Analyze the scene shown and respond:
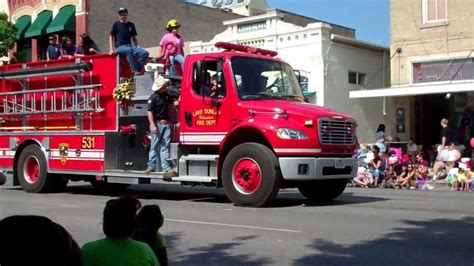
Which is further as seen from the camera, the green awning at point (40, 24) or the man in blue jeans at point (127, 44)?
the green awning at point (40, 24)

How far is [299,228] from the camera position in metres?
8.41

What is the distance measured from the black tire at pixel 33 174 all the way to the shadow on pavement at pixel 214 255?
7.12m

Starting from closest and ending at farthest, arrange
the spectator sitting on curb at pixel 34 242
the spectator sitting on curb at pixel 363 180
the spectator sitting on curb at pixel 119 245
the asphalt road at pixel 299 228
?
1. the spectator sitting on curb at pixel 34 242
2. the spectator sitting on curb at pixel 119 245
3. the asphalt road at pixel 299 228
4. the spectator sitting on curb at pixel 363 180

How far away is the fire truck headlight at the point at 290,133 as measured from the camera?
10352 millimetres

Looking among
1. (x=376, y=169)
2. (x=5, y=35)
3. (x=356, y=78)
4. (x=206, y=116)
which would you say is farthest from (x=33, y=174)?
(x=5, y=35)

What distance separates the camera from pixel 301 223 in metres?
8.87

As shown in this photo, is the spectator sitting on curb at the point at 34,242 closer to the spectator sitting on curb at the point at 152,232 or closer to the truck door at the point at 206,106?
the spectator sitting on curb at the point at 152,232

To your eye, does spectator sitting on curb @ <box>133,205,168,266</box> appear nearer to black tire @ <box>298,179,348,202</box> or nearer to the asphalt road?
the asphalt road

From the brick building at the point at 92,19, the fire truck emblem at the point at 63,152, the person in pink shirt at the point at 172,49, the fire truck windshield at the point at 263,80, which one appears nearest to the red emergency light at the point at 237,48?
the fire truck windshield at the point at 263,80

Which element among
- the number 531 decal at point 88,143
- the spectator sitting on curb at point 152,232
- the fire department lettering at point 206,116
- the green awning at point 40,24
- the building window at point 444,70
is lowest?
the spectator sitting on curb at point 152,232

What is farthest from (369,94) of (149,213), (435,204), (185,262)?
(149,213)

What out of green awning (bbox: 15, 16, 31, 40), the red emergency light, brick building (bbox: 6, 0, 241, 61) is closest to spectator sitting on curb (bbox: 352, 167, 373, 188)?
the red emergency light

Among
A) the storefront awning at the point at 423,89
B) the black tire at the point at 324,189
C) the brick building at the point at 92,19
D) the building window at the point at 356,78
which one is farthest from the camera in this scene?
the brick building at the point at 92,19

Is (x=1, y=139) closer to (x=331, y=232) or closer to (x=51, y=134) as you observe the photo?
(x=51, y=134)
